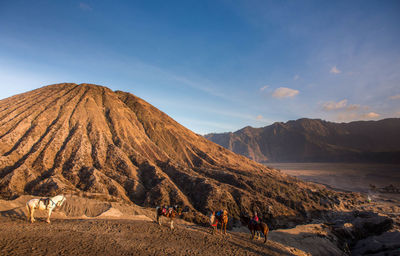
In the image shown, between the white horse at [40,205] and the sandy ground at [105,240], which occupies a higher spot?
the white horse at [40,205]

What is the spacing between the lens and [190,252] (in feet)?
34.9

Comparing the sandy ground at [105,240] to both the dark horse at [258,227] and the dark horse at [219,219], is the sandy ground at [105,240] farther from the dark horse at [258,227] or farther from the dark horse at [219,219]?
the dark horse at [219,219]

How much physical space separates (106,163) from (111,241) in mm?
30272

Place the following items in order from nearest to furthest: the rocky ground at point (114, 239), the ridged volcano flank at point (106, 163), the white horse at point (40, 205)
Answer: the rocky ground at point (114, 239)
the white horse at point (40, 205)
the ridged volcano flank at point (106, 163)

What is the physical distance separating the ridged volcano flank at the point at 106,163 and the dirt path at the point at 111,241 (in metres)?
16.0

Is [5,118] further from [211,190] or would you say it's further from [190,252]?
[190,252]

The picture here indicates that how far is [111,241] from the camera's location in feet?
35.7

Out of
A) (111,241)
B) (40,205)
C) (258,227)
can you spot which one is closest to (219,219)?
(258,227)

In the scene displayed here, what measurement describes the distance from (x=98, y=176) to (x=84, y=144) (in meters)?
11.7

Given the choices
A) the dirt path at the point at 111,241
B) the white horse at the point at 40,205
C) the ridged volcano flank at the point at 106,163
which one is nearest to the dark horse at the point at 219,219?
the dirt path at the point at 111,241

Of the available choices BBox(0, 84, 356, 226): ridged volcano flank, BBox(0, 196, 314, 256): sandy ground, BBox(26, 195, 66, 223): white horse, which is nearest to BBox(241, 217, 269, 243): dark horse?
BBox(0, 196, 314, 256): sandy ground

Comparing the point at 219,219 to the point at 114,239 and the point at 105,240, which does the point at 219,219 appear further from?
the point at 105,240

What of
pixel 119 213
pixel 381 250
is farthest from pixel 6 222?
pixel 381 250

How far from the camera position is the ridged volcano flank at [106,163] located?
98.8 ft
